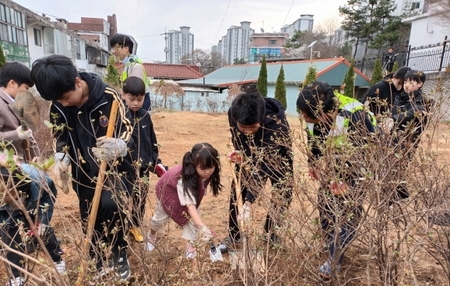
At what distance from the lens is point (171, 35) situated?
43250 millimetres

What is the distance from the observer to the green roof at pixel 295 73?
15.3m

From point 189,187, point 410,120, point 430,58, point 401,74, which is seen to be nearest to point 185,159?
point 189,187

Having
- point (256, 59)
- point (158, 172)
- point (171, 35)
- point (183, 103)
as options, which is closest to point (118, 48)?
point (158, 172)

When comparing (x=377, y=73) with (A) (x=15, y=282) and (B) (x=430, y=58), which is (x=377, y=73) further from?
(A) (x=15, y=282)

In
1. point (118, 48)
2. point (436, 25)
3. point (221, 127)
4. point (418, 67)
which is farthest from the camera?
point (436, 25)

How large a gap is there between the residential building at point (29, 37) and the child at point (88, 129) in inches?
447

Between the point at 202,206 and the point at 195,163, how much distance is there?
1.78m

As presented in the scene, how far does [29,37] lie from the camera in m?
18.9

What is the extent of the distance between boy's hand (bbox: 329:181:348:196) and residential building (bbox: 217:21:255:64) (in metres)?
45.3

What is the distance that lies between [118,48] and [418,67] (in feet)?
50.8

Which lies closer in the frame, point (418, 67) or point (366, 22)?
point (418, 67)

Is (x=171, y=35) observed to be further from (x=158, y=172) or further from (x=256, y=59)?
(x=158, y=172)

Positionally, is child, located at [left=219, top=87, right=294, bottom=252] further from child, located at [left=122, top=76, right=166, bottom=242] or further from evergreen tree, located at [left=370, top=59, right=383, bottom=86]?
evergreen tree, located at [left=370, top=59, right=383, bottom=86]

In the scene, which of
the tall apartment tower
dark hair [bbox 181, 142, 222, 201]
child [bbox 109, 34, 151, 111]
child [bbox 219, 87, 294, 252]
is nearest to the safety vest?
Result: child [bbox 219, 87, 294, 252]
